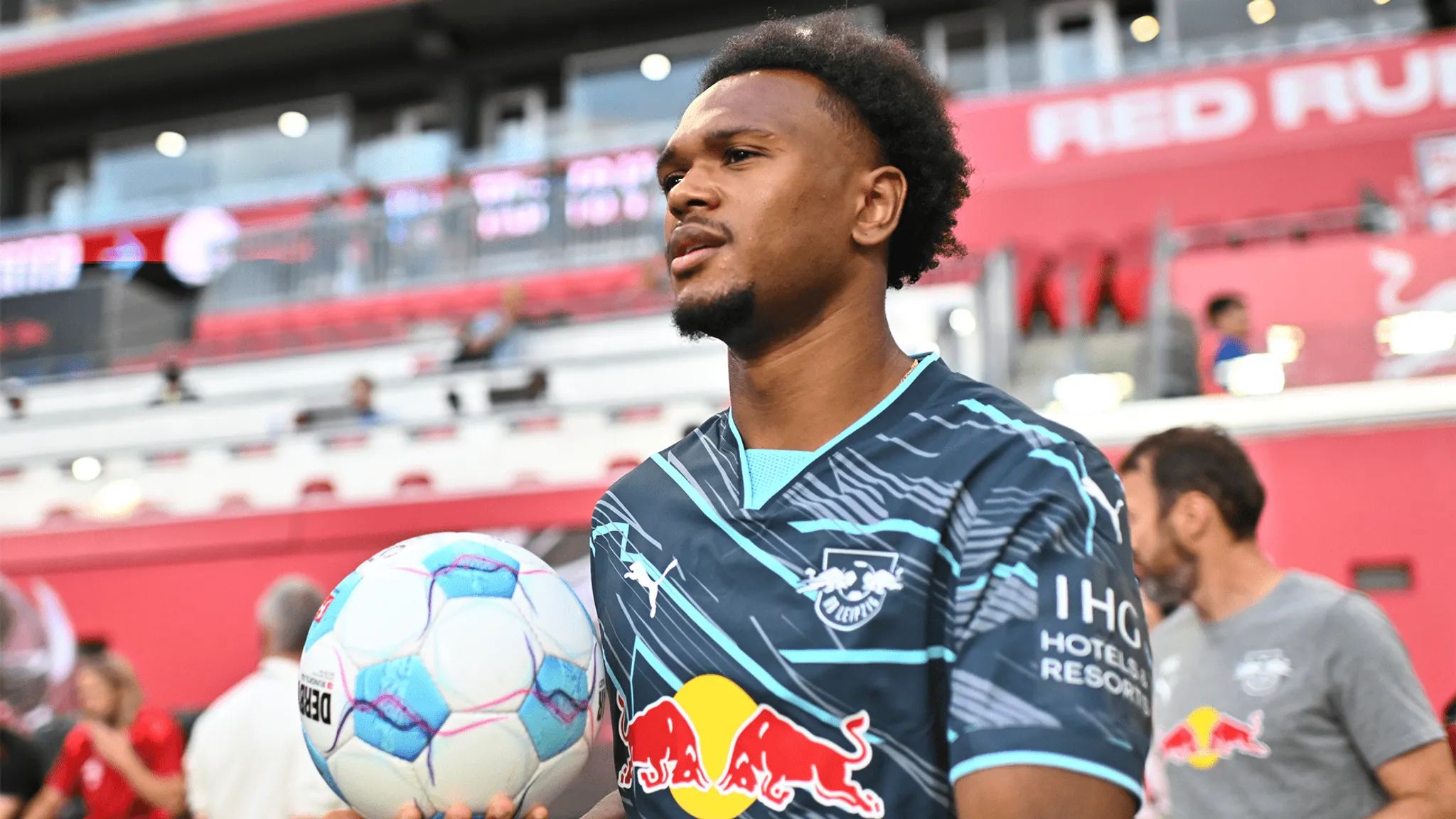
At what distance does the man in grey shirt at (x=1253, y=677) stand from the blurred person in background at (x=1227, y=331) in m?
4.02

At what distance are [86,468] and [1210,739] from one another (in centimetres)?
1039

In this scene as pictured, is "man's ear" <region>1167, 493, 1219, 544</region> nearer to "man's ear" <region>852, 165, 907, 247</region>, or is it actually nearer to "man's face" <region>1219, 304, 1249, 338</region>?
"man's ear" <region>852, 165, 907, 247</region>

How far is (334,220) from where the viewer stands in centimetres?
1544

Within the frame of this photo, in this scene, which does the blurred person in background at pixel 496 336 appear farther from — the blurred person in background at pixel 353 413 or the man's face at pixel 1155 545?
the man's face at pixel 1155 545

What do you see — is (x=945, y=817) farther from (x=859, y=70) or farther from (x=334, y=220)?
(x=334, y=220)

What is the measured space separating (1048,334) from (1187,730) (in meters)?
5.84

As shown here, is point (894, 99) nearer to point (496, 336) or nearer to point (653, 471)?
point (653, 471)

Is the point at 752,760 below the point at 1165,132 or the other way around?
below

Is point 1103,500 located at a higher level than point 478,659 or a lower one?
higher

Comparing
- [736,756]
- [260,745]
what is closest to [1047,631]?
[736,756]

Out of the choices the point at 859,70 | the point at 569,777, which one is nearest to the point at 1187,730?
the point at 569,777

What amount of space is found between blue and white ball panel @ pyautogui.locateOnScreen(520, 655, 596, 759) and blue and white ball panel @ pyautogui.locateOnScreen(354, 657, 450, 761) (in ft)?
0.41

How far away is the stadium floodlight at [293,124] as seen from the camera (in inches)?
770

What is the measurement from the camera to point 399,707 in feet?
6.09
